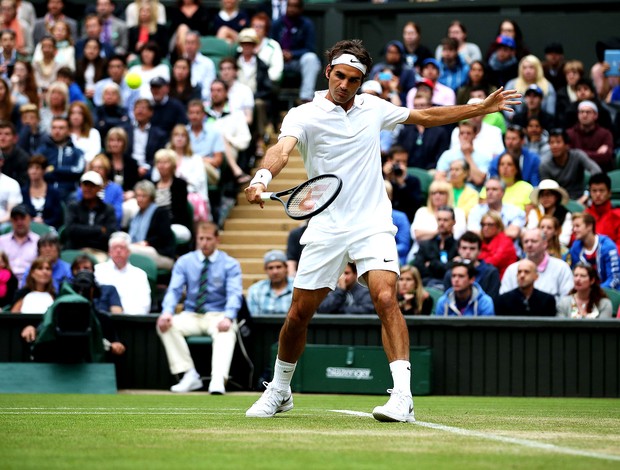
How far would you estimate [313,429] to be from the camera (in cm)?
673

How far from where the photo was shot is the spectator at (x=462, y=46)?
18562mm

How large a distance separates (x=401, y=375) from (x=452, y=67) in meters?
11.6

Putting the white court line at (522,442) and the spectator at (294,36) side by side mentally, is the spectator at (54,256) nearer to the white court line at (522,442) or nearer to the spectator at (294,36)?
the spectator at (294,36)

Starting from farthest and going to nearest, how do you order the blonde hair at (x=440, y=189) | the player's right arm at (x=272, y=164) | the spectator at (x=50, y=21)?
the spectator at (x=50, y=21) → the blonde hair at (x=440, y=189) → the player's right arm at (x=272, y=164)

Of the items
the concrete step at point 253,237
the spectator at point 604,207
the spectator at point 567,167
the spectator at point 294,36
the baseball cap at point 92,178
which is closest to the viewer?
the spectator at point 604,207

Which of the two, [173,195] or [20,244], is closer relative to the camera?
[20,244]

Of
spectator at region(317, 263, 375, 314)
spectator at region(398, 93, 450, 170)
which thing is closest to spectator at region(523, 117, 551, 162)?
spectator at region(398, 93, 450, 170)

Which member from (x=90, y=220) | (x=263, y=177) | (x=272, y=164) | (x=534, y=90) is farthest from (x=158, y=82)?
(x=263, y=177)

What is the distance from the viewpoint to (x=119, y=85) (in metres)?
18.8

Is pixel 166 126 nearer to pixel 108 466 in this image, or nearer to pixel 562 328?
pixel 562 328

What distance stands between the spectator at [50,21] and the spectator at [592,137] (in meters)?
8.73

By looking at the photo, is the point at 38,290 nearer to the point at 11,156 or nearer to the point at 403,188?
the point at 11,156

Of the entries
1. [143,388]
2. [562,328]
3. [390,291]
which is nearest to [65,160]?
[143,388]

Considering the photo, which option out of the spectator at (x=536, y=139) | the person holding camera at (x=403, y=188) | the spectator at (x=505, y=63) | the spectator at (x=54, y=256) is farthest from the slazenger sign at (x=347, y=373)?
the spectator at (x=505, y=63)
